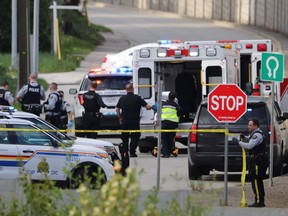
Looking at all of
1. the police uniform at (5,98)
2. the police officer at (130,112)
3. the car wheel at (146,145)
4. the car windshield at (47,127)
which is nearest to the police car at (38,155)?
the car windshield at (47,127)

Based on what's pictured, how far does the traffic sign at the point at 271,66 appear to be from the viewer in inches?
754

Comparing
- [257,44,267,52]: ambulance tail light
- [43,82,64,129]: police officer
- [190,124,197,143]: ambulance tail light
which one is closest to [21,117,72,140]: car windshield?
[190,124,197,143]: ambulance tail light

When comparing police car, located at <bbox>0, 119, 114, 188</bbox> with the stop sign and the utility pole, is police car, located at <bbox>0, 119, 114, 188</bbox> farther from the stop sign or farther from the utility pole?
the utility pole

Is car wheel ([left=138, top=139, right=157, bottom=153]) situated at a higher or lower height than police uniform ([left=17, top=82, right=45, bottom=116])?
lower

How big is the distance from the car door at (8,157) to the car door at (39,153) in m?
0.11

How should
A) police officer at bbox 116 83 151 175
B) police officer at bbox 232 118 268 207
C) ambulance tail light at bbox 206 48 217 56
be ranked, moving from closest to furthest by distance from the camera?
police officer at bbox 232 118 268 207 → police officer at bbox 116 83 151 175 → ambulance tail light at bbox 206 48 217 56

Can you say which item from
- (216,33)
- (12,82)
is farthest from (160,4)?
(12,82)

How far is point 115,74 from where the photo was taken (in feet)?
89.2

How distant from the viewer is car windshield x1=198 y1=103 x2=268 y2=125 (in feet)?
64.3

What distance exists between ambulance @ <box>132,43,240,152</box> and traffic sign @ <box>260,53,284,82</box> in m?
4.81

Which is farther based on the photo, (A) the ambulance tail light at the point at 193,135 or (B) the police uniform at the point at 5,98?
(B) the police uniform at the point at 5,98

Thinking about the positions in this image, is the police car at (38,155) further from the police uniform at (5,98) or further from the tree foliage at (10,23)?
the tree foliage at (10,23)

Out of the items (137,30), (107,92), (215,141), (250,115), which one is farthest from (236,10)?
(215,141)

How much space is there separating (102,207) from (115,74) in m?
19.8
